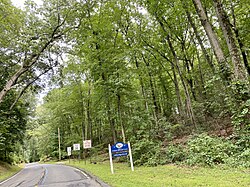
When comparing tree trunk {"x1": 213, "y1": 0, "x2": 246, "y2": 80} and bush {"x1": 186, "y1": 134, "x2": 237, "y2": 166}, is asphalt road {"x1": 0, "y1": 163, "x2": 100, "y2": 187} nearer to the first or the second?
bush {"x1": 186, "y1": 134, "x2": 237, "y2": 166}

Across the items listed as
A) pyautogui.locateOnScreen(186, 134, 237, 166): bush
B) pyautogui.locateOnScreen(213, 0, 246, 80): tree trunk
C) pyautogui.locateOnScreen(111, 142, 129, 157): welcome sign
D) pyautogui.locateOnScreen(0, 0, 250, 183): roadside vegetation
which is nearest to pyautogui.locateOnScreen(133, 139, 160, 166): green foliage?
pyautogui.locateOnScreen(0, 0, 250, 183): roadside vegetation

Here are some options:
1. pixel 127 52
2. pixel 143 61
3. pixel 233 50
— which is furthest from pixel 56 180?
pixel 143 61

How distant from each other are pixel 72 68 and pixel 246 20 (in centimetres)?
1483

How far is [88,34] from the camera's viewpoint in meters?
14.7

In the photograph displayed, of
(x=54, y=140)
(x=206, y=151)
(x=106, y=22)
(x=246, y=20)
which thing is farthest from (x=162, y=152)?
(x=54, y=140)

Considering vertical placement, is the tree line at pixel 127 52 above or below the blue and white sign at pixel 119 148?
above

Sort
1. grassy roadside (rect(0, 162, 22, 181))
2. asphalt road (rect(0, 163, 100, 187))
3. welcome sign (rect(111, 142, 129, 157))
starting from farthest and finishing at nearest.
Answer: grassy roadside (rect(0, 162, 22, 181))
welcome sign (rect(111, 142, 129, 157))
asphalt road (rect(0, 163, 100, 187))

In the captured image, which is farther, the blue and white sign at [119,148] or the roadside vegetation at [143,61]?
the blue and white sign at [119,148]

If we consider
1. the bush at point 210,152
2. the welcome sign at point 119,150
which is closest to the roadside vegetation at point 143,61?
the bush at point 210,152

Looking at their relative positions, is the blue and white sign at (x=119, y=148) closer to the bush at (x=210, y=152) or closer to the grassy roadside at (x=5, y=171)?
the bush at (x=210, y=152)

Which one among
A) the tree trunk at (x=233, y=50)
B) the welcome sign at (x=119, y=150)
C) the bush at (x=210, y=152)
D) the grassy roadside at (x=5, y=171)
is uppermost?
the tree trunk at (x=233, y=50)

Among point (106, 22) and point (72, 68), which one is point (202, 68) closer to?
point (106, 22)

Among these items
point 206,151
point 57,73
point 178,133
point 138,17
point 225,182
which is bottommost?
point 225,182

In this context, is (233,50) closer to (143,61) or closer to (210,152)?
(210,152)
